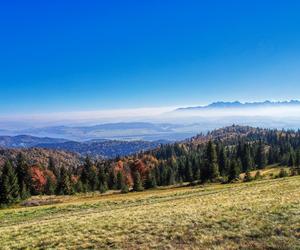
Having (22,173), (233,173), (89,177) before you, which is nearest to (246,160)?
(233,173)

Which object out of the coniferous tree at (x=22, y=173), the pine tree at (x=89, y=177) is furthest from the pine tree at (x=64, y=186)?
the coniferous tree at (x=22, y=173)

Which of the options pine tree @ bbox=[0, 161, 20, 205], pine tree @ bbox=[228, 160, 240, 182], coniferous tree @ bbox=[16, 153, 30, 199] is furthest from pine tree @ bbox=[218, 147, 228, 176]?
pine tree @ bbox=[0, 161, 20, 205]

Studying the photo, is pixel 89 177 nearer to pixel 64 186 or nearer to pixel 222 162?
pixel 64 186

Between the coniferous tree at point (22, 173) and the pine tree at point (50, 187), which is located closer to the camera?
the coniferous tree at point (22, 173)

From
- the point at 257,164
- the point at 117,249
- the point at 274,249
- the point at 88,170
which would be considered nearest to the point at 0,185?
the point at 88,170

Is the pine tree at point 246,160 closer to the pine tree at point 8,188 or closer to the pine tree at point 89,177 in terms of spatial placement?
the pine tree at point 89,177

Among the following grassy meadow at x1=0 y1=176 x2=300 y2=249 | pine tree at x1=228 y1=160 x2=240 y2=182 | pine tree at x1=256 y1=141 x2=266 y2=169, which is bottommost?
pine tree at x1=256 y1=141 x2=266 y2=169

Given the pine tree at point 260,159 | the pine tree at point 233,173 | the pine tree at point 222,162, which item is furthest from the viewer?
the pine tree at point 260,159

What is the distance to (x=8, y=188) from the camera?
7375 cm

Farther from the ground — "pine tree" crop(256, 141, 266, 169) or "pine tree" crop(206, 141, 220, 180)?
"pine tree" crop(206, 141, 220, 180)

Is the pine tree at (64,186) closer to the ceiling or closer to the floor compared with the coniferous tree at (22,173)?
closer to the floor

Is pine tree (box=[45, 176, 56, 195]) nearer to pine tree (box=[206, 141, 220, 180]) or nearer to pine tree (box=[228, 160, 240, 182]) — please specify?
pine tree (box=[206, 141, 220, 180])

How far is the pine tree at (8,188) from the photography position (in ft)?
242

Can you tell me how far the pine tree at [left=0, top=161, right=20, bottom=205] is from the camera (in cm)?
7369
